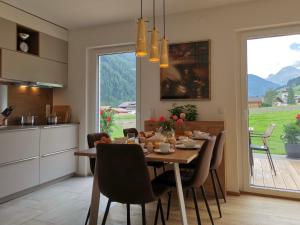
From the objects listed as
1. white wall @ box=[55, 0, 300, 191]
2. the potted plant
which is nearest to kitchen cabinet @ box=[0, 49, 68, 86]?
white wall @ box=[55, 0, 300, 191]

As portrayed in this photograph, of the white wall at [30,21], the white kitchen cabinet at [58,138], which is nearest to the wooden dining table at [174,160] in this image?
the white kitchen cabinet at [58,138]

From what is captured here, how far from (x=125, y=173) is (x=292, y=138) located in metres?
2.47

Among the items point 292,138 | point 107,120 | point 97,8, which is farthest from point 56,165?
point 292,138

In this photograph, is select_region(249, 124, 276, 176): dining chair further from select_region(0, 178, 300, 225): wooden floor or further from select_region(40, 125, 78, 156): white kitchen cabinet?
select_region(40, 125, 78, 156): white kitchen cabinet

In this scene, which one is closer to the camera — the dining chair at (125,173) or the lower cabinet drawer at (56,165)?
the dining chair at (125,173)

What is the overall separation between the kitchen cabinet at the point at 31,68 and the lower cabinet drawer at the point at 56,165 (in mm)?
1162

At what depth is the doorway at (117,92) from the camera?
4082mm

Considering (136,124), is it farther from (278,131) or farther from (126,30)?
(278,131)

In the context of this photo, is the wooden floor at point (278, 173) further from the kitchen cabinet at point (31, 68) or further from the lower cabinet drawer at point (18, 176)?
the kitchen cabinet at point (31, 68)

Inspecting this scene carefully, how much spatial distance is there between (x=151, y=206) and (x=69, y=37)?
316cm

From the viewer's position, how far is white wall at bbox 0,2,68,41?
331cm

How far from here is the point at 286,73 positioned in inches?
128

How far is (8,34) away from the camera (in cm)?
334

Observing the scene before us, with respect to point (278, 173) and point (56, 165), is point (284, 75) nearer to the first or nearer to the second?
point (278, 173)
